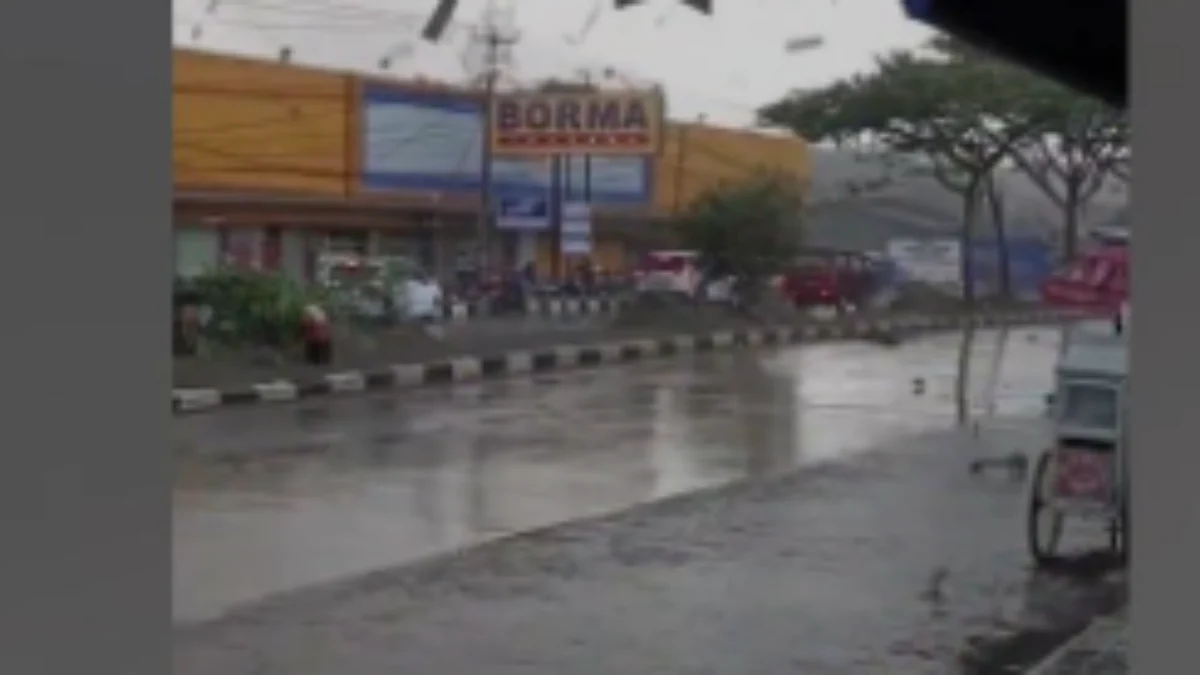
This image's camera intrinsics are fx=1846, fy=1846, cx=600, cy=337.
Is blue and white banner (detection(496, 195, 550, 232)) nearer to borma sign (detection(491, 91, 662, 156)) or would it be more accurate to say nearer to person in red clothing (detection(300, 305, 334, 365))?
borma sign (detection(491, 91, 662, 156))

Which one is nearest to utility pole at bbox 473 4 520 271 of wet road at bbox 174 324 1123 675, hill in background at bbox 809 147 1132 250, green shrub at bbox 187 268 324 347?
green shrub at bbox 187 268 324 347

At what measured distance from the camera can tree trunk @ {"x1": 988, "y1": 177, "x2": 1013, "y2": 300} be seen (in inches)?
1097

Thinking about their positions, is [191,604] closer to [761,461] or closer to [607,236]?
[761,461]

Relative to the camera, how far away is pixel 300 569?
26.2ft

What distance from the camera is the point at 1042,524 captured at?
342 inches

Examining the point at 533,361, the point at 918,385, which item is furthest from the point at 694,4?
the point at 533,361

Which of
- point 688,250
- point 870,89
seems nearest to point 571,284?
point 688,250

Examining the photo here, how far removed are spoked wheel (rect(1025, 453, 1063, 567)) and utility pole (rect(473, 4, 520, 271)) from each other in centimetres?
2065

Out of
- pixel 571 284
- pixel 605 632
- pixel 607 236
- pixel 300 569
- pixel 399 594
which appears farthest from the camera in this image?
pixel 607 236

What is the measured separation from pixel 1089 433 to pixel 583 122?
73.8 ft

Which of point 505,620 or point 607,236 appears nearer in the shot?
point 505,620

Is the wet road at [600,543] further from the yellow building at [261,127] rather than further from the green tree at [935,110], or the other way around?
the yellow building at [261,127]

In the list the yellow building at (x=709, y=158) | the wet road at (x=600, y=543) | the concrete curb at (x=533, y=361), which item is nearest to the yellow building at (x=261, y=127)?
the concrete curb at (x=533, y=361)

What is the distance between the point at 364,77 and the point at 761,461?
19216 millimetres
